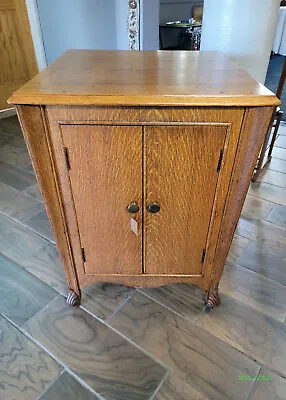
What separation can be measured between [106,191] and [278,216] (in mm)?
1171

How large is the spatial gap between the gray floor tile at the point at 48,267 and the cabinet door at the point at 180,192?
17.2 inches

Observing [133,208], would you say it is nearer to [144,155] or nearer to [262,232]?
[144,155]


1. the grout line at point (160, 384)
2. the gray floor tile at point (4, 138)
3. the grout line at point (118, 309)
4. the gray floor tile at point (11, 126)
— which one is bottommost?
the gray floor tile at point (11, 126)

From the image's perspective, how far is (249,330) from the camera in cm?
109

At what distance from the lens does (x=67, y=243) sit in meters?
1.00

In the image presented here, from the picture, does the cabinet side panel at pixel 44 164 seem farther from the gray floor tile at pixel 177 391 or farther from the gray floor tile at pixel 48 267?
the gray floor tile at pixel 177 391

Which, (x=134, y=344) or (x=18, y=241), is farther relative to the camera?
(x=18, y=241)

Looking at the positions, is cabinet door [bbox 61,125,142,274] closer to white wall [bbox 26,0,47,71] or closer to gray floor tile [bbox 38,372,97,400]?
gray floor tile [bbox 38,372,97,400]

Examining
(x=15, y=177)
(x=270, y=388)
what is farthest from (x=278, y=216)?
(x=15, y=177)

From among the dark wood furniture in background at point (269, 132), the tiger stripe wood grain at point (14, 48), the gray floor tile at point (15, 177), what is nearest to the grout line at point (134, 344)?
the gray floor tile at point (15, 177)

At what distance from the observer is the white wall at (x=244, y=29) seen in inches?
44.8

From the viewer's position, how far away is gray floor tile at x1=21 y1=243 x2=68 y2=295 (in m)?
1.27

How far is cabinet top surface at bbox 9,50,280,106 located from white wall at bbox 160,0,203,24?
5187mm

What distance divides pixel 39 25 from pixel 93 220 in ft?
9.06
